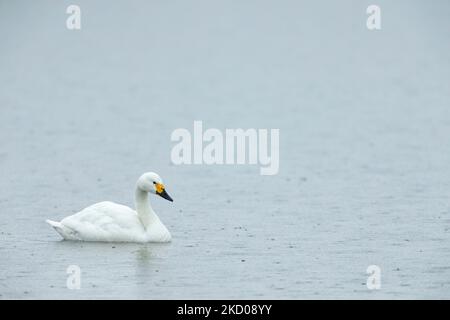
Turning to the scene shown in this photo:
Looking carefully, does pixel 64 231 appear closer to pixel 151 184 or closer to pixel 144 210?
pixel 144 210

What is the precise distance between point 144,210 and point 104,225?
646 millimetres

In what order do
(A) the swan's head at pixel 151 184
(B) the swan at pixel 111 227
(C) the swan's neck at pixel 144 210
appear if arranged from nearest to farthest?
1. (B) the swan at pixel 111 227
2. (C) the swan's neck at pixel 144 210
3. (A) the swan's head at pixel 151 184

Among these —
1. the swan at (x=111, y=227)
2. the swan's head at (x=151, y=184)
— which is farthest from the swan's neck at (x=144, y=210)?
the swan's head at (x=151, y=184)

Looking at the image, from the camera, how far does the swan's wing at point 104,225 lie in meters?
17.8

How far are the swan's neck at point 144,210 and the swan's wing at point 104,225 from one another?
96 mm

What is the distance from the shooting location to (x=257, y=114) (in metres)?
36.6

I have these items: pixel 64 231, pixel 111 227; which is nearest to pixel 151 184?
pixel 111 227

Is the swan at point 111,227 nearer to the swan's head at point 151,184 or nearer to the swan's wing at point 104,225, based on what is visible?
the swan's wing at point 104,225

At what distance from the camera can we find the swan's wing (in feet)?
58.4

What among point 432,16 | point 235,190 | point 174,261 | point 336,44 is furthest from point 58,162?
point 432,16

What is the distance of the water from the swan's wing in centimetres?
21

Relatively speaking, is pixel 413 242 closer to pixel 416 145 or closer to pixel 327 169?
pixel 327 169

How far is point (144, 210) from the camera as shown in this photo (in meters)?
18.2
